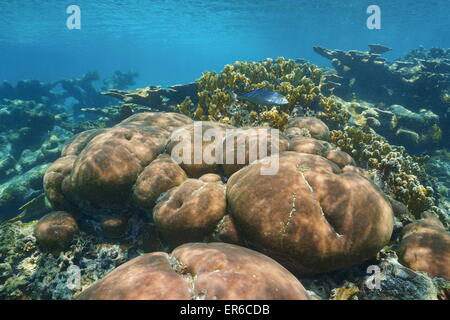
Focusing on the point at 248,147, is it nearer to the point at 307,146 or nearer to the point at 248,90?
the point at 307,146

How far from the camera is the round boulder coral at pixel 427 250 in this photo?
3137 millimetres

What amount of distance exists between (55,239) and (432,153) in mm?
14066

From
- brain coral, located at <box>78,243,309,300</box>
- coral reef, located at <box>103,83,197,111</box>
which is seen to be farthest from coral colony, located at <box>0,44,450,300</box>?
coral reef, located at <box>103,83,197,111</box>

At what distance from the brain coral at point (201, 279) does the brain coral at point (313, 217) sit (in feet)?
1.72

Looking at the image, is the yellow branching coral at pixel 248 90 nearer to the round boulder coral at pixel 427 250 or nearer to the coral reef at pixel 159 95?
the coral reef at pixel 159 95

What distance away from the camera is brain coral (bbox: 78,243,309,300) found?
2111 mm

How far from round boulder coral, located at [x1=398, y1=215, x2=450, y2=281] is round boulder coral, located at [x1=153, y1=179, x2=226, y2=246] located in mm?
2564

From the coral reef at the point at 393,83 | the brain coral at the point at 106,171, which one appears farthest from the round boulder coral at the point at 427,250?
the coral reef at the point at 393,83

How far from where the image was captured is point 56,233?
14.7 ft

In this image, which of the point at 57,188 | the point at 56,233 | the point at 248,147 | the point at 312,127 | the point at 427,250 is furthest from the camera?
the point at 312,127

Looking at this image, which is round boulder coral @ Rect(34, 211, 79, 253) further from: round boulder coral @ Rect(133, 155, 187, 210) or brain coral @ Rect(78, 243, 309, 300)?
brain coral @ Rect(78, 243, 309, 300)

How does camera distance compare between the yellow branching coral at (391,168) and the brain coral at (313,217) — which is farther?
the yellow branching coral at (391,168)

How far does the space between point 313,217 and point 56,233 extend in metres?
4.35

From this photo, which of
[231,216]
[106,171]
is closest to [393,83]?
[231,216]
